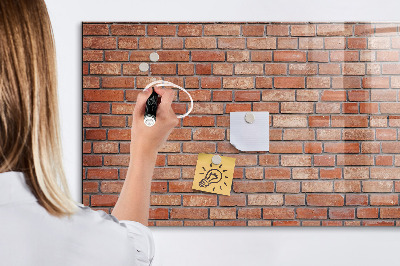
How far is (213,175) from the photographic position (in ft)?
5.40

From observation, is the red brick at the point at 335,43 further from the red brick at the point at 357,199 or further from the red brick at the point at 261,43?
the red brick at the point at 357,199

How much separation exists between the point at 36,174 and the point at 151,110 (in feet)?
1.30

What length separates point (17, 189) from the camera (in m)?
0.51

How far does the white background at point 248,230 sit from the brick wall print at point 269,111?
0.04 meters

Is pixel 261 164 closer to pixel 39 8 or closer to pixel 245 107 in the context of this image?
pixel 245 107

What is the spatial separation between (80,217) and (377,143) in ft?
4.77

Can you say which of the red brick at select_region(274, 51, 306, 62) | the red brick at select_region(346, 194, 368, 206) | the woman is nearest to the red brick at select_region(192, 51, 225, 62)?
the red brick at select_region(274, 51, 306, 62)

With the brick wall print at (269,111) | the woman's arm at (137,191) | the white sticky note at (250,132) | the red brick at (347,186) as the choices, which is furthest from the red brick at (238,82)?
the woman's arm at (137,191)

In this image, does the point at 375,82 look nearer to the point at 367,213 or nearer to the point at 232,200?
the point at 367,213

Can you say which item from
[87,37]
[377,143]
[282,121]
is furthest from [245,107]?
[87,37]

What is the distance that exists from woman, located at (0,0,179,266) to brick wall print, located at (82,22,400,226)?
1065 millimetres

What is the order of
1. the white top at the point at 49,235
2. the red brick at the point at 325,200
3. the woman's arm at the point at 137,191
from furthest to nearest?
1. the red brick at the point at 325,200
2. the woman's arm at the point at 137,191
3. the white top at the point at 49,235

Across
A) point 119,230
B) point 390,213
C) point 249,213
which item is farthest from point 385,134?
point 119,230

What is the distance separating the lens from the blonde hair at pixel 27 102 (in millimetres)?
527
